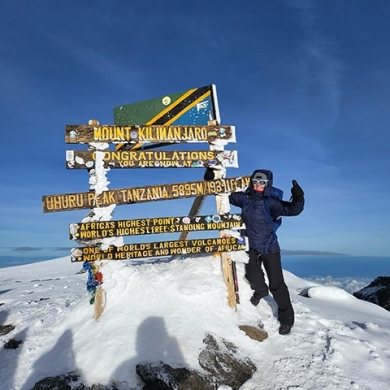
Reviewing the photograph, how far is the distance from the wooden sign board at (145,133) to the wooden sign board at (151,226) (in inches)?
60.6

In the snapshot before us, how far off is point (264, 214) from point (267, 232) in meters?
0.33

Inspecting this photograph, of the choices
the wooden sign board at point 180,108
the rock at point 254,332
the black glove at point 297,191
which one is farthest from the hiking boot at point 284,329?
the wooden sign board at point 180,108

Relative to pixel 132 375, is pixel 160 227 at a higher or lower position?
higher

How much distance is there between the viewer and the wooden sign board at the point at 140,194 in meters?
5.37

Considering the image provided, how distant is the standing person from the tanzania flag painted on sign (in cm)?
175

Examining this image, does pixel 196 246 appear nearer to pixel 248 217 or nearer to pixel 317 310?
pixel 248 217

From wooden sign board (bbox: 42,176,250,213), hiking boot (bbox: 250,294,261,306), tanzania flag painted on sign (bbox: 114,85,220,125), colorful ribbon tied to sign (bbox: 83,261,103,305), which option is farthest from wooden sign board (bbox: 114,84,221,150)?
hiking boot (bbox: 250,294,261,306)

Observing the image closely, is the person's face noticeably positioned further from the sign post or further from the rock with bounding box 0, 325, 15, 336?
the rock with bounding box 0, 325, 15, 336

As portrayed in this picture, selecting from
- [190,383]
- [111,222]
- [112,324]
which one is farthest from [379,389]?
[111,222]

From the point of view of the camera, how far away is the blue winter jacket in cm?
550

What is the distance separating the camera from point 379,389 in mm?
3963

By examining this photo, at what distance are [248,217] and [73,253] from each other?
3173 mm

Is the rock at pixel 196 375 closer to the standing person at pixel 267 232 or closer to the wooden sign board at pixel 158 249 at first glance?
the standing person at pixel 267 232

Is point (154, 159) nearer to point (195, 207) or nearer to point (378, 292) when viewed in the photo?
point (195, 207)
